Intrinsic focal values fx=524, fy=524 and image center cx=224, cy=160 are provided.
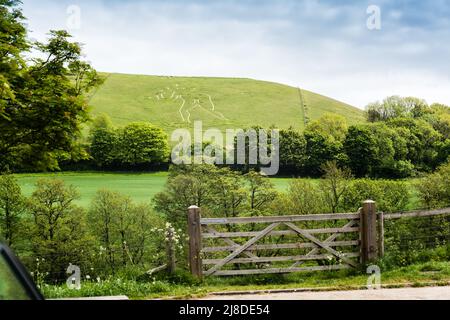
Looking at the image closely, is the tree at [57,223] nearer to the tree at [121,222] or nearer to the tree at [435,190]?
the tree at [121,222]

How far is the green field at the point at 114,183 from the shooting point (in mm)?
57812

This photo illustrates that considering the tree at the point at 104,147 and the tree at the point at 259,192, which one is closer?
the tree at the point at 259,192

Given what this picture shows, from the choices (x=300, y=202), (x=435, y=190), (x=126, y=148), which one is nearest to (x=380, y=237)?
(x=300, y=202)

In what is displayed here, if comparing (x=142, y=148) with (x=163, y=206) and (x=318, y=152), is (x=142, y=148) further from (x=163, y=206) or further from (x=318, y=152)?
(x=163, y=206)

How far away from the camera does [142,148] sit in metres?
70.9

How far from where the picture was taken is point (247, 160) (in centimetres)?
7519

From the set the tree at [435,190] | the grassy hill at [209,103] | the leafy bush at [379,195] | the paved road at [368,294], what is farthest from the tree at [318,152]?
the paved road at [368,294]

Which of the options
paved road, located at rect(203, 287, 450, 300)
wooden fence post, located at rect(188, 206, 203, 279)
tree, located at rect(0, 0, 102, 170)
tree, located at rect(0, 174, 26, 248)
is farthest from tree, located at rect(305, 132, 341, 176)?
paved road, located at rect(203, 287, 450, 300)


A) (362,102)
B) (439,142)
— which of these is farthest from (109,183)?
(362,102)

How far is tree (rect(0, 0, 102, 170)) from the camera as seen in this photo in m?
17.5

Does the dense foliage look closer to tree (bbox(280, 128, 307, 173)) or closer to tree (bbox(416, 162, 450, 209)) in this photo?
tree (bbox(280, 128, 307, 173))

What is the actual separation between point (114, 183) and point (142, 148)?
304 inches

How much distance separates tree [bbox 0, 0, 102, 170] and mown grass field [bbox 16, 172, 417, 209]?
36806 millimetres
